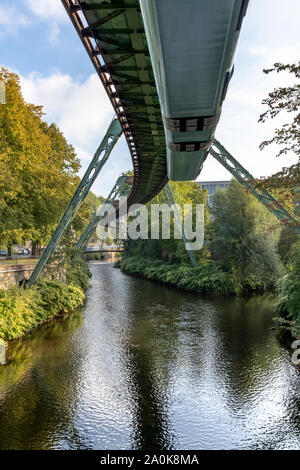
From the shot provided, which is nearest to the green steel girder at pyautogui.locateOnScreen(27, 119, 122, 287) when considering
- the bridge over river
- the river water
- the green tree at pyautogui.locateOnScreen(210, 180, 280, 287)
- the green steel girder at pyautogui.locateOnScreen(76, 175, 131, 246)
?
the bridge over river

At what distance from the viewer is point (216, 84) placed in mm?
4035

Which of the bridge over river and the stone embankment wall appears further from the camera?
the stone embankment wall

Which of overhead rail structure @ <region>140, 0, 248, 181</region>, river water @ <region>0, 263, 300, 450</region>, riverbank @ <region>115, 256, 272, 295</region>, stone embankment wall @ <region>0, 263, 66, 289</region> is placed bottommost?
river water @ <region>0, 263, 300, 450</region>

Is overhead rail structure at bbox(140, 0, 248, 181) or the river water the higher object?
overhead rail structure at bbox(140, 0, 248, 181)

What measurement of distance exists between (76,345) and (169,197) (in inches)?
791

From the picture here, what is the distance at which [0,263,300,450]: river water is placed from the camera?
7121 mm

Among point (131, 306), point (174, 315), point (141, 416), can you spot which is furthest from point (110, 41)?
point (131, 306)

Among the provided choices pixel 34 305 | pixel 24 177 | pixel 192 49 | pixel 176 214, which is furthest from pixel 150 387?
pixel 176 214

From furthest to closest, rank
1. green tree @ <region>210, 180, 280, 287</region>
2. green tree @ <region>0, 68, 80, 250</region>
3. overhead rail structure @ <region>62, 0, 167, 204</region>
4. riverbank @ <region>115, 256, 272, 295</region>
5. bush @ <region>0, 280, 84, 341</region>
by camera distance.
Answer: green tree @ <region>210, 180, 280, 287</region>
riverbank @ <region>115, 256, 272, 295</region>
green tree @ <region>0, 68, 80, 250</region>
bush @ <region>0, 280, 84, 341</region>
overhead rail structure @ <region>62, 0, 167, 204</region>

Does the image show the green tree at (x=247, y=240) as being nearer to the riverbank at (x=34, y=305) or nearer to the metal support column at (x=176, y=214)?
the metal support column at (x=176, y=214)

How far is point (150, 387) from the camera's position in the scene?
9.44 meters

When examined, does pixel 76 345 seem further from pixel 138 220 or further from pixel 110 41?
pixel 138 220

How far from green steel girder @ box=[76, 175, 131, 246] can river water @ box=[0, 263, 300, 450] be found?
12.1 metres

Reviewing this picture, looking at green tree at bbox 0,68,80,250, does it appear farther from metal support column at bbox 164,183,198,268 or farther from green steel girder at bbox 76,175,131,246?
metal support column at bbox 164,183,198,268
